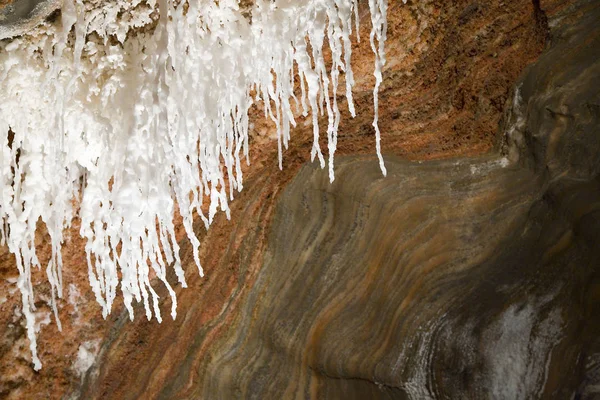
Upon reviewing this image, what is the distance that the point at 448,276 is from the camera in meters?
2.15

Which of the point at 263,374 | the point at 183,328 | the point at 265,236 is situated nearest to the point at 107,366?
the point at 183,328

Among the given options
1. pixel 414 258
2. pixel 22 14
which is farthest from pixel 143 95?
pixel 414 258

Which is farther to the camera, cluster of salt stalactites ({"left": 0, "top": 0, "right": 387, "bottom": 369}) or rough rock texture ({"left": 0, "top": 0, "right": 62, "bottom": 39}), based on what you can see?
cluster of salt stalactites ({"left": 0, "top": 0, "right": 387, "bottom": 369})

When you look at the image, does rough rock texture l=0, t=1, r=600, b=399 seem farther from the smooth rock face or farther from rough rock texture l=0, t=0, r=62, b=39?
rough rock texture l=0, t=0, r=62, b=39

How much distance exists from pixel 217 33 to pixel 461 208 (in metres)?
1.00

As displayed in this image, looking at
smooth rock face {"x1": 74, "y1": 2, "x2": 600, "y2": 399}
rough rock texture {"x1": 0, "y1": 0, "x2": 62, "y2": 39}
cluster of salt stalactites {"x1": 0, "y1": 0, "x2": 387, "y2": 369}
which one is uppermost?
rough rock texture {"x1": 0, "y1": 0, "x2": 62, "y2": 39}

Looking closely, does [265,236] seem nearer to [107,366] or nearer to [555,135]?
[107,366]

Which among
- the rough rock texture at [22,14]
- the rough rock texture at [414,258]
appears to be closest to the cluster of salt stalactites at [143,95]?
the rough rock texture at [22,14]

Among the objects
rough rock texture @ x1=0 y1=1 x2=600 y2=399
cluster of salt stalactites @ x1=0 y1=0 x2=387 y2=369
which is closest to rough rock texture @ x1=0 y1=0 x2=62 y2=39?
cluster of salt stalactites @ x1=0 y1=0 x2=387 y2=369

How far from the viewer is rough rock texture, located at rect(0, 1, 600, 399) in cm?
200

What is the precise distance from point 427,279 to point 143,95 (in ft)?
3.67

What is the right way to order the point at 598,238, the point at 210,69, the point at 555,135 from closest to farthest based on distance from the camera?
the point at 598,238, the point at 555,135, the point at 210,69

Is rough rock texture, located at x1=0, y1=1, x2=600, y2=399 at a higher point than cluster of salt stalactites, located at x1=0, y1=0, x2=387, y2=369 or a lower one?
lower

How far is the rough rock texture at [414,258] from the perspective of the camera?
2.00 m
